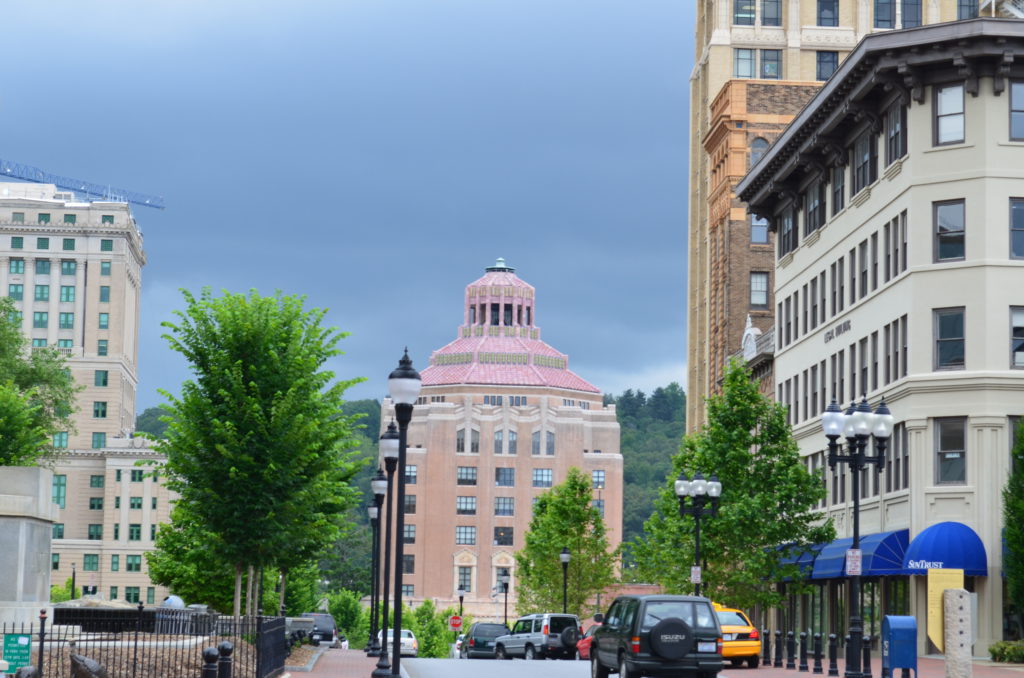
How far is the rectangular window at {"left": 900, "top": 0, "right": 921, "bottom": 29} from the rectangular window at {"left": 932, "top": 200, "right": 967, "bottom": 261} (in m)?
54.3

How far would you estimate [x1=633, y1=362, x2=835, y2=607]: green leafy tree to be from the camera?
5222cm

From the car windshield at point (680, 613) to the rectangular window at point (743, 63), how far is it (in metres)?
73.0

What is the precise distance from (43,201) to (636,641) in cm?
15984

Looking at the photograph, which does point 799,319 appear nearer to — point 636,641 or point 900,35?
point 900,35

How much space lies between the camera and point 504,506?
18112 cm

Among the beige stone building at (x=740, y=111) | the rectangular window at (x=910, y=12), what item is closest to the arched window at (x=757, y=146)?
the beige stone building at (x=740, y=111)

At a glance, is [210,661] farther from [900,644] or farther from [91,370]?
[91,370]

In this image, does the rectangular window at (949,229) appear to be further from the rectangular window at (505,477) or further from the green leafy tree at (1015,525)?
the rectangular window at (505,477)

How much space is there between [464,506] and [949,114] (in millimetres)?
135391

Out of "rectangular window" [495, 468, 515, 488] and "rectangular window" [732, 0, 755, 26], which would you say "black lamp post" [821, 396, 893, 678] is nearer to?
"rectangular window" [732, 0, 755, 26]

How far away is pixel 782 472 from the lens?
174 ft

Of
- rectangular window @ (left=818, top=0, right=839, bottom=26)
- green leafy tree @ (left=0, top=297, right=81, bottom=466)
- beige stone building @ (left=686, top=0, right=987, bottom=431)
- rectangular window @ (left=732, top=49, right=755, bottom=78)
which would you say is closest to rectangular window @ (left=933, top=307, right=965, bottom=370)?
green leafy tree @ (left=0, top=297, right=81, bottom=466)

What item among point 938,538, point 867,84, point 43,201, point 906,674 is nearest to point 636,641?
point 906,674

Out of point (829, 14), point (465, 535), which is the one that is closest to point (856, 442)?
point (829, 14)
